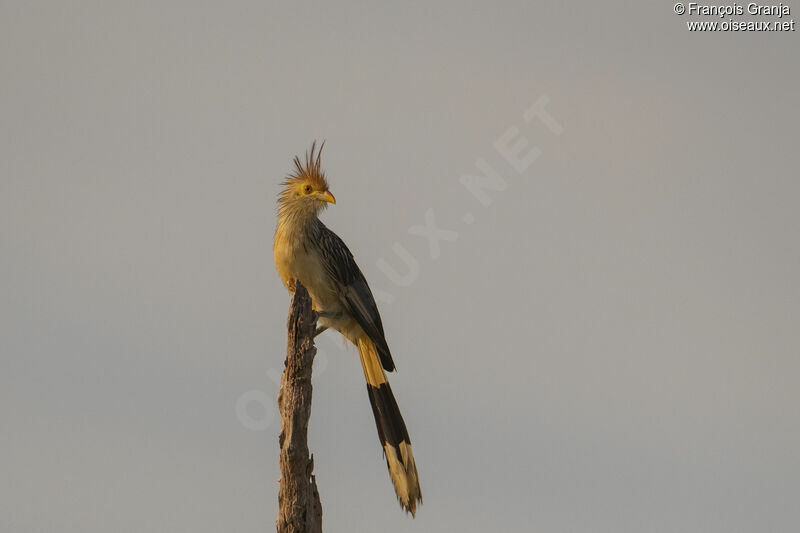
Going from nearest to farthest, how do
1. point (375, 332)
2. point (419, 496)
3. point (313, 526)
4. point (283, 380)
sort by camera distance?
point (313, 526), point (283, 380), point (419, 496), point (375, 332)

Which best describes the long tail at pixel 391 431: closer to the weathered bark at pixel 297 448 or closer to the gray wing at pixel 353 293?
the gray wing at pixel 353 293

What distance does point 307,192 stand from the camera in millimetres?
9430

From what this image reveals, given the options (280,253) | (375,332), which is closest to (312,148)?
(280,253)

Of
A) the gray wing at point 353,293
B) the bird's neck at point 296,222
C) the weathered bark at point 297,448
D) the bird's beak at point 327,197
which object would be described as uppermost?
the bird's beak at point 327,197

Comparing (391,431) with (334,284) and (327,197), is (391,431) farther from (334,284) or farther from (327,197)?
(327,197)

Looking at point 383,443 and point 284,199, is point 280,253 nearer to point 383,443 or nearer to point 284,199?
point 284,199

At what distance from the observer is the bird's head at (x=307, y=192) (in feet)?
30.5

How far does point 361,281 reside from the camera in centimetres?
948

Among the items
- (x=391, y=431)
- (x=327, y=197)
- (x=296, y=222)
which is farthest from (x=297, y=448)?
(x=327, y=197)

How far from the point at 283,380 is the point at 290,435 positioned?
0.51 meters

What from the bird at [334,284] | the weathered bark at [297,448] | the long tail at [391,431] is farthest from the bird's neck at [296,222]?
the weathered bark at [297,448]

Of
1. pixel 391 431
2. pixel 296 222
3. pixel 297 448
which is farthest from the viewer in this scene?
pixel 296 222

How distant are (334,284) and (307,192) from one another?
0.88 meters

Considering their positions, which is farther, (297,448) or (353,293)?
(353,293)
